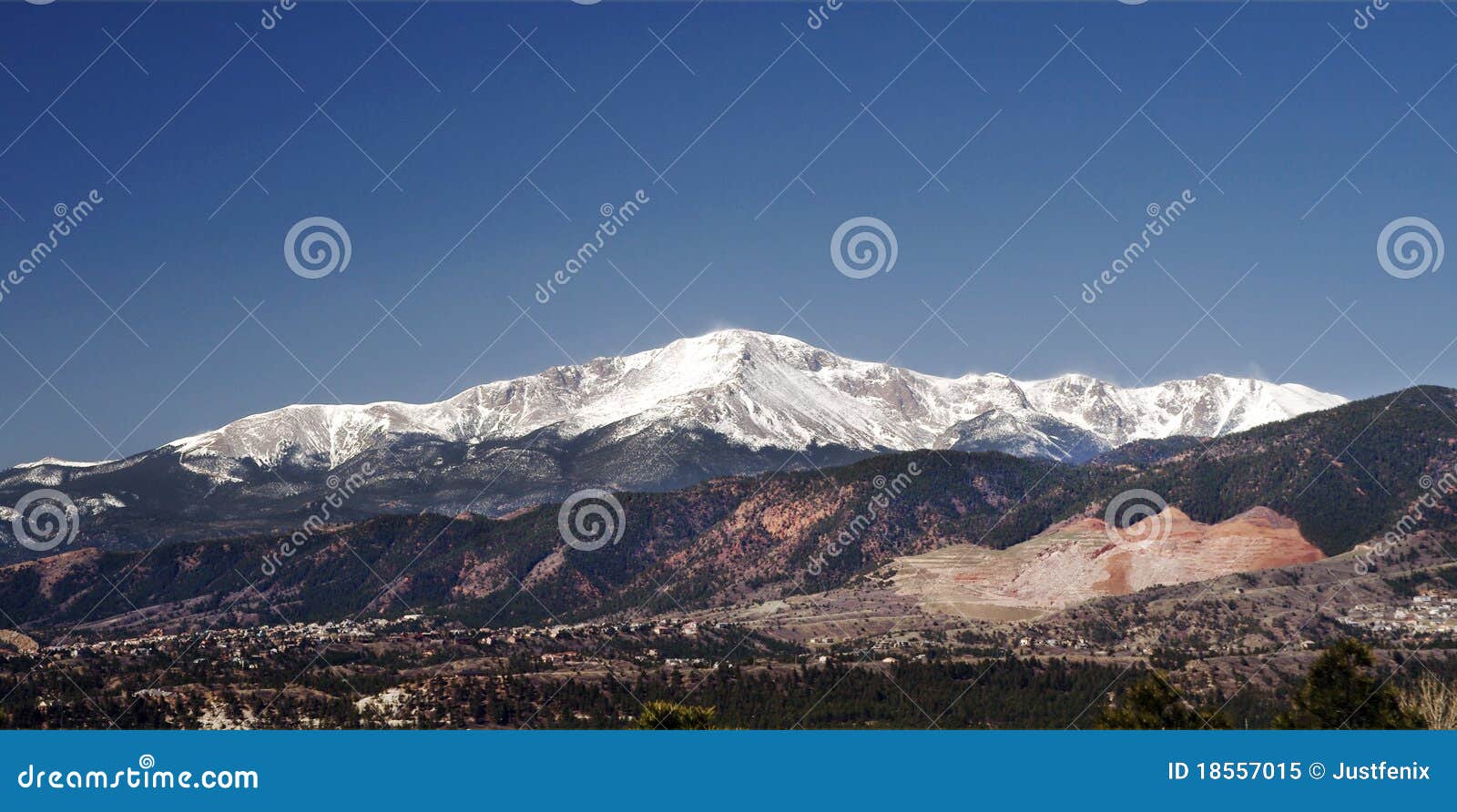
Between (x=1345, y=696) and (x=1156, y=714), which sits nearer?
(x=1345, y=696)

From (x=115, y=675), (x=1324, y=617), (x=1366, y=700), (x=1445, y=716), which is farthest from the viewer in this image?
(x=1324, y=617)

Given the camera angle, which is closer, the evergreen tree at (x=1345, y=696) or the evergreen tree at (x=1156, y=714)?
the evergreen tree at (x=1345, y=696)

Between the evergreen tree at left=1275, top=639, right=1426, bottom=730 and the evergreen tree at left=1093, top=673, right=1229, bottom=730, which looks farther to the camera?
the evergreen tree at left=1093, top=673, right=1229, bottom=730

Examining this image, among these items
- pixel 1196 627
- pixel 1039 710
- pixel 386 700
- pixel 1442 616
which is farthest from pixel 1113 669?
pixel 386 700

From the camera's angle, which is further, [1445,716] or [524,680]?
[524,680]

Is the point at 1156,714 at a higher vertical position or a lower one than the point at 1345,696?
lower

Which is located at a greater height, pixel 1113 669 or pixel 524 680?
pixel 1113 669

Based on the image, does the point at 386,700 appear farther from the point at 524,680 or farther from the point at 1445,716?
the point at 1445,716

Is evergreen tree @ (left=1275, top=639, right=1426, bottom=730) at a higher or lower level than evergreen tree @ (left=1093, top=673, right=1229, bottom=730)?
higher

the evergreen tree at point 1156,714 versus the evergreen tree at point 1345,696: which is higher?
the evergreen tree at point 1345,696
